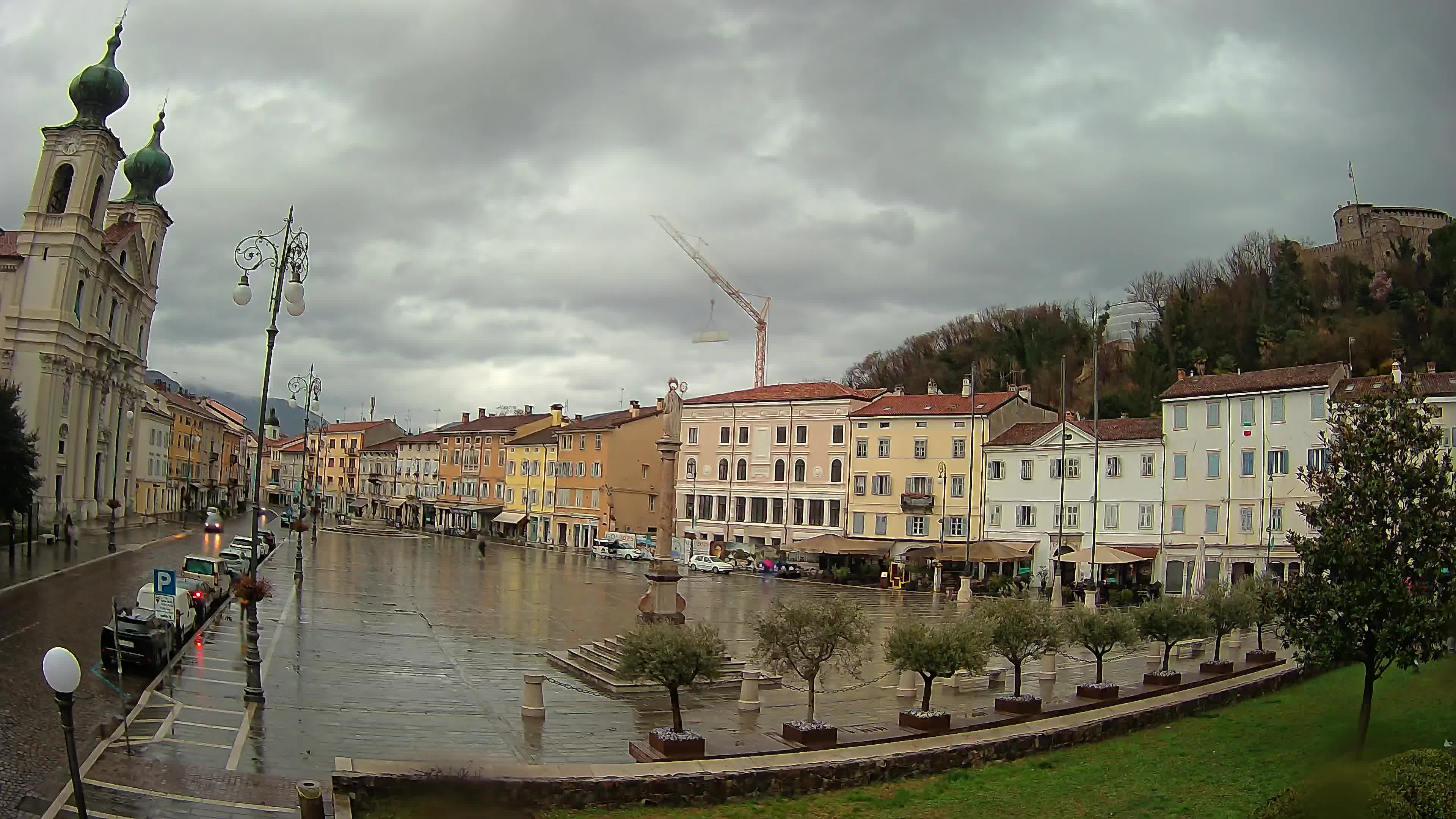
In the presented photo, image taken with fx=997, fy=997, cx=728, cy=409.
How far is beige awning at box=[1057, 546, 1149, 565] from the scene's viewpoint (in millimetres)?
50844

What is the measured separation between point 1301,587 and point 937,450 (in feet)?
160

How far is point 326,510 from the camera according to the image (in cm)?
14875

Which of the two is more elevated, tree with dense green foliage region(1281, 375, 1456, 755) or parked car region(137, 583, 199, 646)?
tree with dense green foliage region(1281, 375, 1456, 755)

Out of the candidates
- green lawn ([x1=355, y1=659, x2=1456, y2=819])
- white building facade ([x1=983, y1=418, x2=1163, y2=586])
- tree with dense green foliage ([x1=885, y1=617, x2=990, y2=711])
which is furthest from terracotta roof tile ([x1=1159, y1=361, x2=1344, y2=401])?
tree with dense green foliage ([x1=885, y1=617, x2=990, y2=711])

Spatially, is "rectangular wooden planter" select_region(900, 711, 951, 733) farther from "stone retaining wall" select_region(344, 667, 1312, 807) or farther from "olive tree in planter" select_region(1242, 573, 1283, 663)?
"olive tree in planter" select_region(1242, 573, 1283, 663)

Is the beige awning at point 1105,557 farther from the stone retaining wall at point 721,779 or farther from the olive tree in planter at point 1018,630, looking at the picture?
the stone retaining wall at point 721,779

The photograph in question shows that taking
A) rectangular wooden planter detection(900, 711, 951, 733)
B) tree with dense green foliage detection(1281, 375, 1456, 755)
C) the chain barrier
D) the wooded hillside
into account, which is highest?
the wooded hillside

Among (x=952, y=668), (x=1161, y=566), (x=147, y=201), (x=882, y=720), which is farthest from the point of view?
(x=147, y=201)

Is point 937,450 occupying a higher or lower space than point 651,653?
higher

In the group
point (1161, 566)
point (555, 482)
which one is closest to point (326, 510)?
point (555, 482)

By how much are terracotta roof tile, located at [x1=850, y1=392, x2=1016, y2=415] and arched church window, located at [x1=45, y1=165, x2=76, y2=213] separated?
181 feet

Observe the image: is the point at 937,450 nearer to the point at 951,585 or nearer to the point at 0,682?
the point at 951,585

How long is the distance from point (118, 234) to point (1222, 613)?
81456mm

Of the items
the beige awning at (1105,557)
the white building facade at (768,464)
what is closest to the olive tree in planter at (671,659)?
the beige awning at (1105,557)
